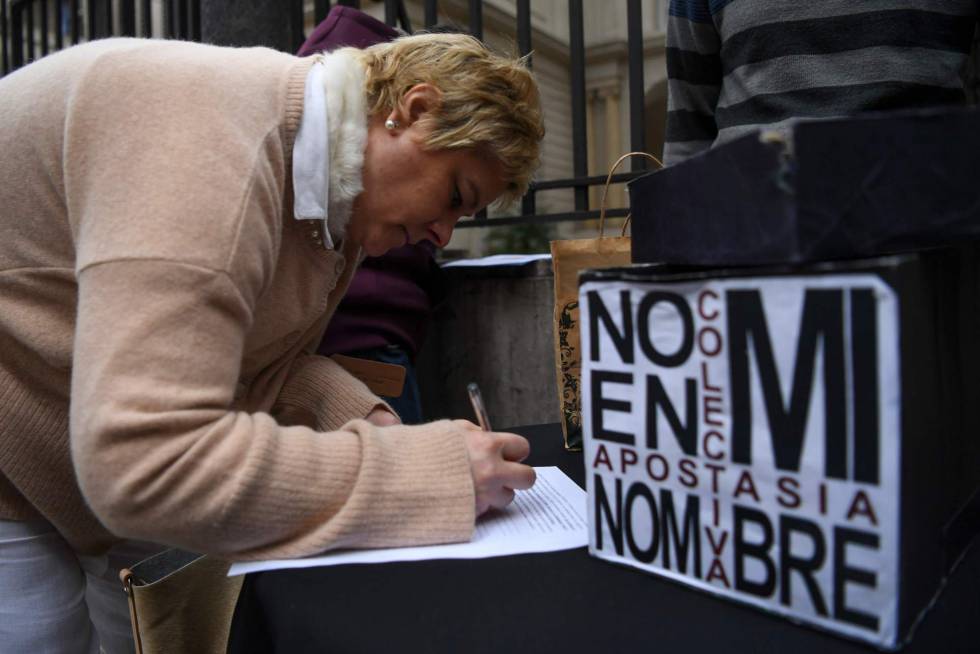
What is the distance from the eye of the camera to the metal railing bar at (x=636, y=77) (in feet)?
7.36

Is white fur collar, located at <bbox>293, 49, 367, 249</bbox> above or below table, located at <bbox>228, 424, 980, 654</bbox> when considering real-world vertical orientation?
above

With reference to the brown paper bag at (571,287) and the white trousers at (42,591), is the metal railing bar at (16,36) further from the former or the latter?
the brown paper bag at (571,287)

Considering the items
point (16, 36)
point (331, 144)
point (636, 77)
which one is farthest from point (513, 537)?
point (16, 36)

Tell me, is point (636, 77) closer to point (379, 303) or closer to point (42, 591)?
point (379, 303)

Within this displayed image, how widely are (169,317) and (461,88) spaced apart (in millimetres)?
564

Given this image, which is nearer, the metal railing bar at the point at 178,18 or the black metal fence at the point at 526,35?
the black metal fence at the point at 526,35

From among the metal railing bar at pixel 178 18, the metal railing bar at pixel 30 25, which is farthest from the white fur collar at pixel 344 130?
the metal railing bar at pixel 30 25

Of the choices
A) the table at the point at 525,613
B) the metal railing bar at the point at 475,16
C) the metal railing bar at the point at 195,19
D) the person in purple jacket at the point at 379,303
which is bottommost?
the table at the point at 525,613

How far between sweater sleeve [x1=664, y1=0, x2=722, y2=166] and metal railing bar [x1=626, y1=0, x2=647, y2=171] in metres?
0.55

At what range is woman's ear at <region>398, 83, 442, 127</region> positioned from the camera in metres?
1.01

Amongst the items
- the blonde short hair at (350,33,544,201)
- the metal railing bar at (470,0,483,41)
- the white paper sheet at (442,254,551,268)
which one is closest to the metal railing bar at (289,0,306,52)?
the metal railing bar at (470,0,483,41)

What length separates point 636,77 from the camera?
2285 millimetres

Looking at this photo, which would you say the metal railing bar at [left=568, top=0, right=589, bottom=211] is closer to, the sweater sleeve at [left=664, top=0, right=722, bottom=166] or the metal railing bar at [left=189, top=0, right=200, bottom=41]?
the sweater sleeve at [left=664, top=0, right=722, bottom=166]

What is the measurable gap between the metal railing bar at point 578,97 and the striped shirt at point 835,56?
0.87m
